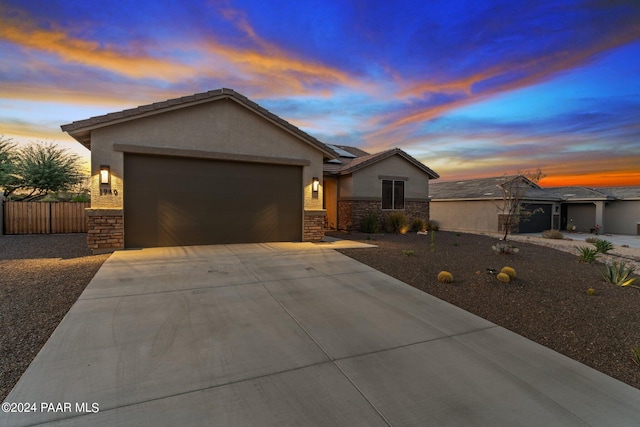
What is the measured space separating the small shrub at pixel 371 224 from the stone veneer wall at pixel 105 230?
1081 cm

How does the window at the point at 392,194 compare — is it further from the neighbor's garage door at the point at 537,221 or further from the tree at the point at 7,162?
the tree at the point at 7,162

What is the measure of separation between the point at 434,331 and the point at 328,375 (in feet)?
5.72

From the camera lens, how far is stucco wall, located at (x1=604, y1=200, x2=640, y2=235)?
2122cm

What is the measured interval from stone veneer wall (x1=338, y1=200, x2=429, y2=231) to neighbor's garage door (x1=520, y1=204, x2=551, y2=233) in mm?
9305

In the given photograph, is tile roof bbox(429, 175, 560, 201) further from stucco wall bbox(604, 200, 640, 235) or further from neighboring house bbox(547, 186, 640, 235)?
stucco wall bbox(604, 200, 640, 235)

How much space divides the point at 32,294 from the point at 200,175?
5.56 metres

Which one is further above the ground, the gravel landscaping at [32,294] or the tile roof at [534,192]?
the tile roof at [534,192]

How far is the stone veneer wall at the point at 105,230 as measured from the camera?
8.23 metres

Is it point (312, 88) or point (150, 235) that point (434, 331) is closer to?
point (150, 235)

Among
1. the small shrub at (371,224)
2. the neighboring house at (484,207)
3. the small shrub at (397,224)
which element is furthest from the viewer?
the neighboring house at (484,207)

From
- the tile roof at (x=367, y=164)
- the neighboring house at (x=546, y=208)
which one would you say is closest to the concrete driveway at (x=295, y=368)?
the tile roof at (x=367, y=164)

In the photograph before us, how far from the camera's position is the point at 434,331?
3730 millimetres

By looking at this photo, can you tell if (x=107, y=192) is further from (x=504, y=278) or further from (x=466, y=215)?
(x=466, y=215)

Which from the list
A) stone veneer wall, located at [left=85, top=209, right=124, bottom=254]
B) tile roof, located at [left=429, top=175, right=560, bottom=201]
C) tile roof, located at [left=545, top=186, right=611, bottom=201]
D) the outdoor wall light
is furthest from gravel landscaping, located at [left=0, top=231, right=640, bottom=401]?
tile roof, located at [left=545, top=186, right=611, bottom=201]
